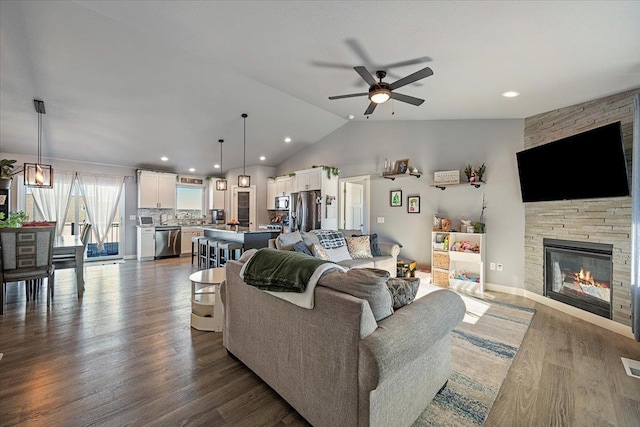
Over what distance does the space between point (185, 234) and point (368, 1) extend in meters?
7.29

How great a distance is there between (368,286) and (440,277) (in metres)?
3.78

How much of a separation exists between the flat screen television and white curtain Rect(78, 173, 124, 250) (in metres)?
8.65

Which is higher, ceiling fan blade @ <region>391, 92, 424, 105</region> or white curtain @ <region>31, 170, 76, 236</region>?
ceiling fan blade @ <region>391, 92, 424, 105</region>

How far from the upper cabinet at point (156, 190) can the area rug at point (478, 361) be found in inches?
295

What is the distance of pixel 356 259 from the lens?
4.47 meters

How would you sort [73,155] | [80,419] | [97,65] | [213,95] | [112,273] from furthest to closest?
[73,155]
[112,273]
[213,95]
[97,65]
[80,419]

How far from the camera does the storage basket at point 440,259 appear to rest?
14.9 feet

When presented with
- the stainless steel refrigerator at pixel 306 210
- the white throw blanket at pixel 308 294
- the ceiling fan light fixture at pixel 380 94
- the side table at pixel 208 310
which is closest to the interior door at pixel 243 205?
the stainless steel refrigerator at pixel 306 210

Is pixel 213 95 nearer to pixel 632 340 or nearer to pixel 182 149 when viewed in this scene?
pixel 182 149

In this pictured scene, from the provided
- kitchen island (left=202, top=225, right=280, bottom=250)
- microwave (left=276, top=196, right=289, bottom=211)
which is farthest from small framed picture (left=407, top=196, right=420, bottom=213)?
microwave (left=276, top=196, right=289, bottom=211)

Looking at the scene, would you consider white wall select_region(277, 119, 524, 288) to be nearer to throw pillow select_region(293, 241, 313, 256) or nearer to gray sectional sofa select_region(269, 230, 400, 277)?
gray sectional sofa select_region(269, 230, 400, 277)

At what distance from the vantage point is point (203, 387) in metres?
1.90

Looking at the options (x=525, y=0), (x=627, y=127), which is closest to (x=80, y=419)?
(x=525, y=0)

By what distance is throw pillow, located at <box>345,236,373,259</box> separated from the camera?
454 cm
